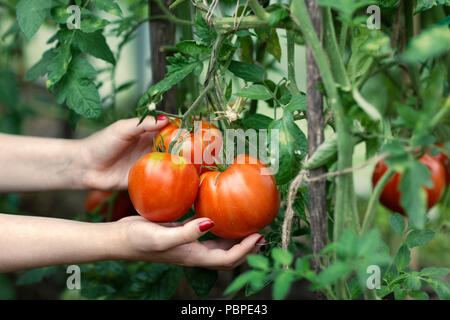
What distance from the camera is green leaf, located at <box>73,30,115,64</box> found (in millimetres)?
824

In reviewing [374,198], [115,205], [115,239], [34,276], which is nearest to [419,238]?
[374,198]

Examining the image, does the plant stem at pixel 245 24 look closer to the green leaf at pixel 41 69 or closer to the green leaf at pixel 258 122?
the green leaf at pixel 258 122

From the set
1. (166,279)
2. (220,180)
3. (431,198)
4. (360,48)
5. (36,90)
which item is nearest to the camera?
(360,48)

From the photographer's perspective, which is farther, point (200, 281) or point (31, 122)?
point (31, 122)

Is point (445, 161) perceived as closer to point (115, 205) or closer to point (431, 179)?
point (431, 179)

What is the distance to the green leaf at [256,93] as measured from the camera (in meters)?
0.67

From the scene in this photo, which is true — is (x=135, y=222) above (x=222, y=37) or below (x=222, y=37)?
below

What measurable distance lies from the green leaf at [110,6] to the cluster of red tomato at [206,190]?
0.76ft

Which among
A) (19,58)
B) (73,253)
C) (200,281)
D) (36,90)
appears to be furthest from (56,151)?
(36,90)

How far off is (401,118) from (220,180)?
12.0 inches

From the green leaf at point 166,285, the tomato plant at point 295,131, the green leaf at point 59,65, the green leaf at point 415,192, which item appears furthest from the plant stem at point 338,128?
the green leaf at point 166,285

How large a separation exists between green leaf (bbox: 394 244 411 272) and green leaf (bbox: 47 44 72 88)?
626 mm

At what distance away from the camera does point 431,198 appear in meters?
0.79
